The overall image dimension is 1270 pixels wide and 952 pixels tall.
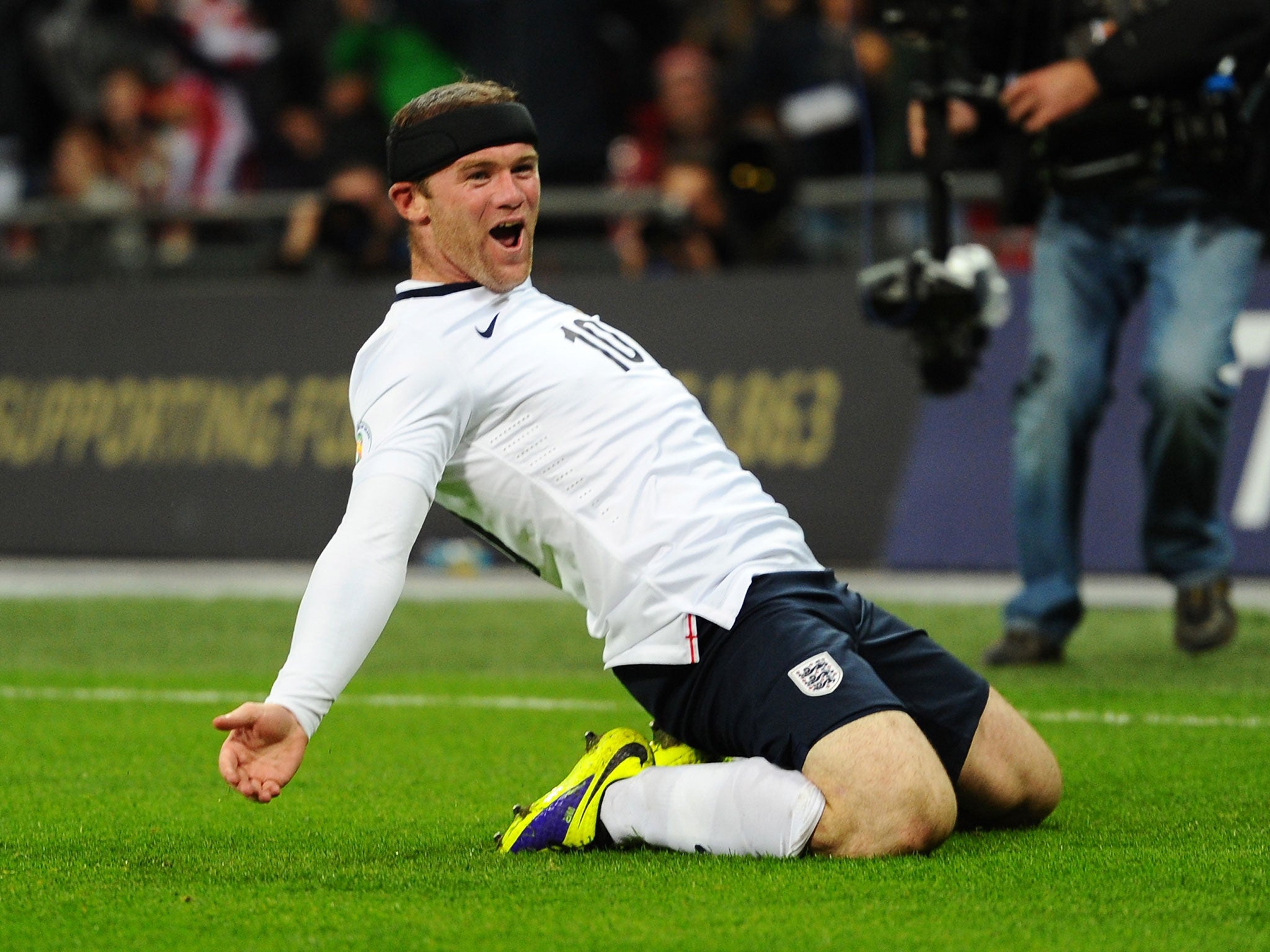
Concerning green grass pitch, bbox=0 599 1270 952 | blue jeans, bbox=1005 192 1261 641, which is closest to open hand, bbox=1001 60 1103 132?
blue jeans, bbox=1005 192 1261 641

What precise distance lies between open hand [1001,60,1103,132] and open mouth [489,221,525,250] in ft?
8.62

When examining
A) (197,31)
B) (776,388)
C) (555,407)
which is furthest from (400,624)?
(197,31)

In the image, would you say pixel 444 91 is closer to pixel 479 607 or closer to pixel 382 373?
pixel 382 373

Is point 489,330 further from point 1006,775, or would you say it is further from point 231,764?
point 1006,775

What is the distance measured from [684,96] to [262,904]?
7.88 m

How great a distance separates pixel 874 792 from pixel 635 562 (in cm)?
59

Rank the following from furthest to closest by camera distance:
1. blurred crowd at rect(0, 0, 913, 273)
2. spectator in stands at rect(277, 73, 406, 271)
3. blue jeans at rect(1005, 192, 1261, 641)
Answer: spectator in stands at rect(277, 73, 406, 271) < blurred crowd at rect(0, 0, 913, 273) < blue jeans at rect(1005, 192, 1261, 641)

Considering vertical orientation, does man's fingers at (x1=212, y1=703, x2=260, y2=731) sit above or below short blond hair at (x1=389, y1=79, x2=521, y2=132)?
below

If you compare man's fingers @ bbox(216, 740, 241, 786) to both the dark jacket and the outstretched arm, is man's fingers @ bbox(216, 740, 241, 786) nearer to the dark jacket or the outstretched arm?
the outstretched arm

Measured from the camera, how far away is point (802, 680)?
Answer: 11.2ft

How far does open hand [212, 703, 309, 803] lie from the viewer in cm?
300

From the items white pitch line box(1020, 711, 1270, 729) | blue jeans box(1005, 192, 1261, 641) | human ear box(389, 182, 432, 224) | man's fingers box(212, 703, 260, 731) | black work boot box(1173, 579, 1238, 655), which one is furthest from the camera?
black work boot box(1173, 579, 1238, 655)

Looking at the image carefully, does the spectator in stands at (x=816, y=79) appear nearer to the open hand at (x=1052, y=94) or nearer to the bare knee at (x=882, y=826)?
the open hand at (x=1052, y=94)

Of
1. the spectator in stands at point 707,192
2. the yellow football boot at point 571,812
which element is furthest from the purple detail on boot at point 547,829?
the spectator in stands at point 707,192
